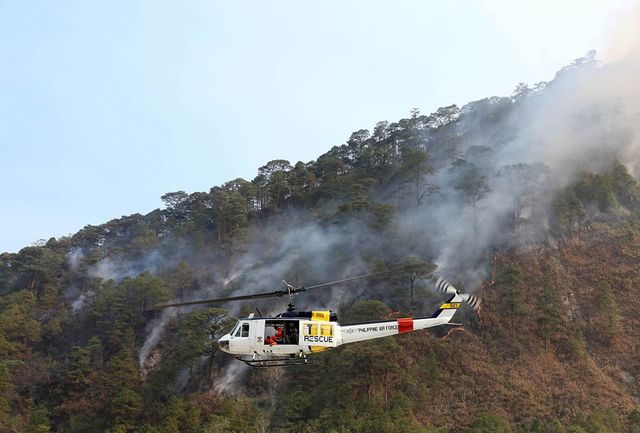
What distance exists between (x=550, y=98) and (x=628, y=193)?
1026 inches

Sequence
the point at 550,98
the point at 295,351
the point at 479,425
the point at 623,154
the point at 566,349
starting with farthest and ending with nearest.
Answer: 1. the point at 550,98
2. the point at 623,154
3. the point at 566,349
4. the point at 479,425
5. the point at 295,351

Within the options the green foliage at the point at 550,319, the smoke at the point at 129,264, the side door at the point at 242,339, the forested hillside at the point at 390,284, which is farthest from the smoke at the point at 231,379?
the green foliage at the point at 550,319

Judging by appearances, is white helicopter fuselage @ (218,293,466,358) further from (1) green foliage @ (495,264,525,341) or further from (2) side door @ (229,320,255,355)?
(1) green foliage @ (495,264,525,341)

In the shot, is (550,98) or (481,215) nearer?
(481,215)

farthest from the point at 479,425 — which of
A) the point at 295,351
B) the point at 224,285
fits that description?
the point at 224,285

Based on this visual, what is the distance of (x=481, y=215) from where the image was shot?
65.1 m

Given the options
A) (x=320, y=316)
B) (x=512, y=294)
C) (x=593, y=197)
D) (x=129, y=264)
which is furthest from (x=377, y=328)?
(x=129, y=264)

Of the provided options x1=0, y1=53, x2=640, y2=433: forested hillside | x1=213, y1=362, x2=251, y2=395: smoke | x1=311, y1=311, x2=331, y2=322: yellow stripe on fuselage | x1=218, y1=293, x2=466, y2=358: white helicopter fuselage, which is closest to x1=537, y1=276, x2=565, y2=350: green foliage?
x1=0, y1=53, x2=640, y2=433: forested hillside

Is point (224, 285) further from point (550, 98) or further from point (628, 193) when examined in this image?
point (550, 98)

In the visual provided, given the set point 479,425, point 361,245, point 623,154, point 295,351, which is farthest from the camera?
point 623,154

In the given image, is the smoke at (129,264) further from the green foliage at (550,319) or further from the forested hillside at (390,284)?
the green foliage at (550,319)

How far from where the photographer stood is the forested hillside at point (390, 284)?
41.9 m

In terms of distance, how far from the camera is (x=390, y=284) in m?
57.7

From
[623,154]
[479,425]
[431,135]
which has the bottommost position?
[479,425]
